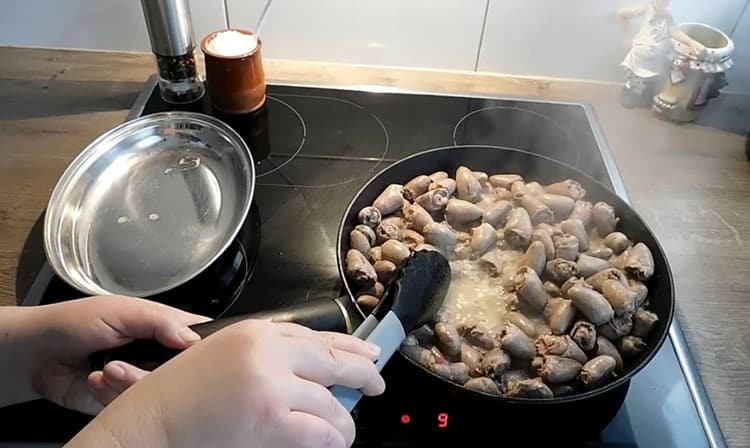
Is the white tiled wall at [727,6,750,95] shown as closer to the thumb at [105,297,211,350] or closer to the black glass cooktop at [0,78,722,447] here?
the black glass cooktop at [0,78,722,447]

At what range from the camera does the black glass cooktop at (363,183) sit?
575 millimetres

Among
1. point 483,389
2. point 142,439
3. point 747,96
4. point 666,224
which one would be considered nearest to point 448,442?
point 483,389

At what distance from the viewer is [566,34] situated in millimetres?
991

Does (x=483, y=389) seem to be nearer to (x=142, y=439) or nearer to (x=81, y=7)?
(x=142, y=439)

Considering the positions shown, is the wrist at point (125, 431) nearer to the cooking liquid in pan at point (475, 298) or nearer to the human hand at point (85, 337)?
the human hand at point (85, 337)

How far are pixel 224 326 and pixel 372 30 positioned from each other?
66cm

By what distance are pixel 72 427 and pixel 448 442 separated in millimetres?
341

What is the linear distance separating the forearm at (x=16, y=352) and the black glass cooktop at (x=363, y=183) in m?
0.03

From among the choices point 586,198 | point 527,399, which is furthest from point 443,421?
point 586,198

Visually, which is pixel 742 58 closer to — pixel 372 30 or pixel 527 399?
pixel 372 30

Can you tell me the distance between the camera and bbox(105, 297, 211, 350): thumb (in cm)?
48

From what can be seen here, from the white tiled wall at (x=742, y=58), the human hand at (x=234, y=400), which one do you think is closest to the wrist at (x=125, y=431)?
the human hand at (x=234, y=400)

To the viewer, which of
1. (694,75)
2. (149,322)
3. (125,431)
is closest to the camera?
(125,431)

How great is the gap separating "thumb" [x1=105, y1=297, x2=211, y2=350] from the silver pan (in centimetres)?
11
